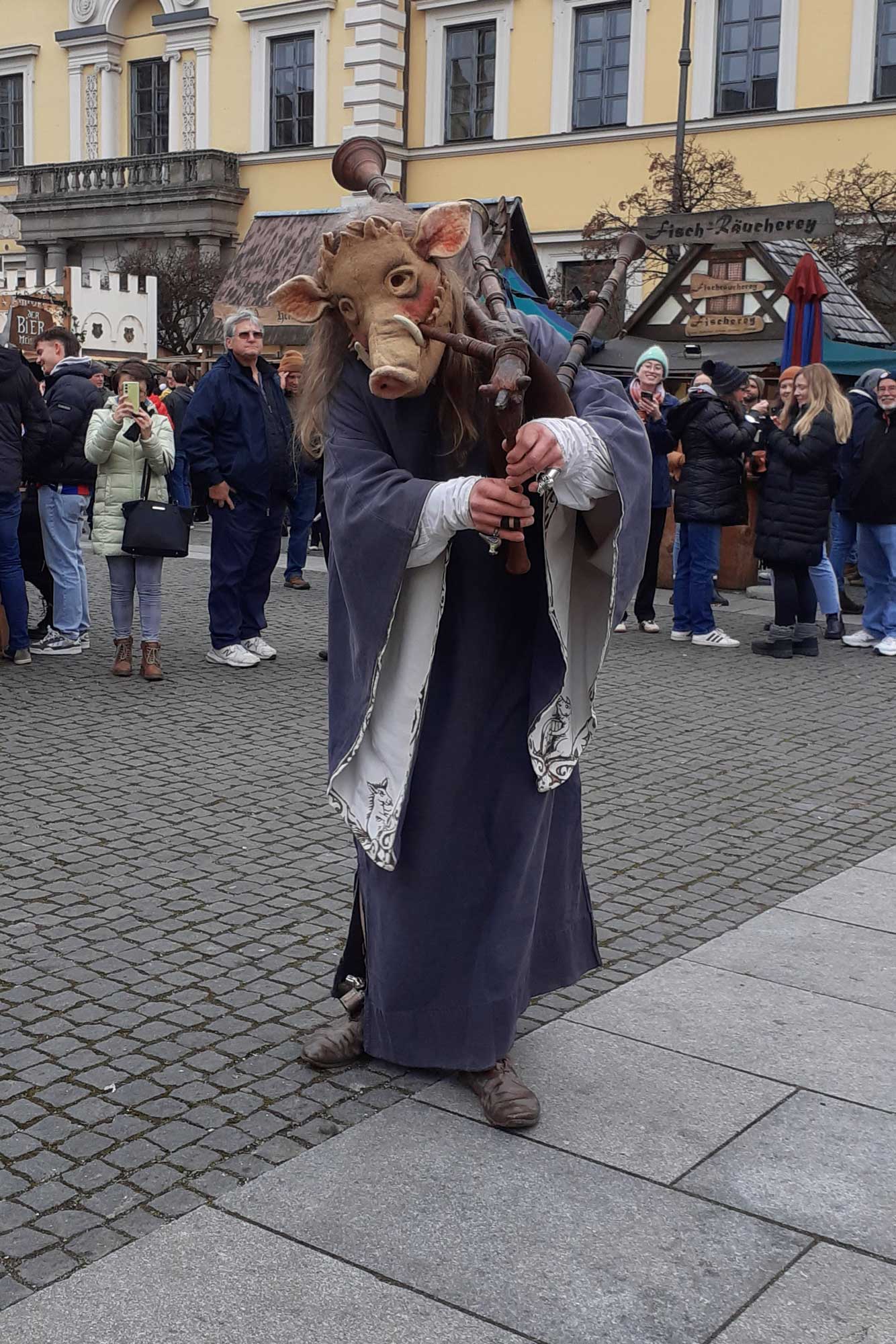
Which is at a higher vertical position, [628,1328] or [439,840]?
[439,840]

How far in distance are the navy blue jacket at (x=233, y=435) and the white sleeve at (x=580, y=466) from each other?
232 inches

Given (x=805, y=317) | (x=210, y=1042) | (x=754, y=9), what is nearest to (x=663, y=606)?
(x=805, y=317)

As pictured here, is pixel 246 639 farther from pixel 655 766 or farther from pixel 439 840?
pixel 439 840

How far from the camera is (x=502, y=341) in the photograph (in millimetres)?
2875

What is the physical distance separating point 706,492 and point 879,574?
1.30 meters

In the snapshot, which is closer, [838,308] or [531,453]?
[531,453]

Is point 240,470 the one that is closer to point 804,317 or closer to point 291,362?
point 291,362

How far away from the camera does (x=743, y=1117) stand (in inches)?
133

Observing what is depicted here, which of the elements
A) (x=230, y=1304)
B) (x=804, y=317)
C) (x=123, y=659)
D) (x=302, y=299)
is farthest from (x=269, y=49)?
(x=230, y=1304)

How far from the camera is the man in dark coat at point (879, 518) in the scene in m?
10.2

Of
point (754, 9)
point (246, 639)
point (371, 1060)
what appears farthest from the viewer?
point (754, 9)

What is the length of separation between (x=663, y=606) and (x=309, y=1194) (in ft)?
31.6

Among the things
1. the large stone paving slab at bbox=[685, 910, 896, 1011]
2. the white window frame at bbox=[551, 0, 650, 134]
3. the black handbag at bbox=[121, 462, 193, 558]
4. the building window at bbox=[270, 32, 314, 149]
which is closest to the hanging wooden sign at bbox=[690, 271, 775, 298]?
the black handbag at bbox=[121, 462, 193, 558]

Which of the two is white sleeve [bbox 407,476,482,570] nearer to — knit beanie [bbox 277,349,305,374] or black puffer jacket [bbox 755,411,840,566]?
knit beanie [bbox 277,349,305,374]
